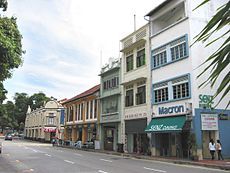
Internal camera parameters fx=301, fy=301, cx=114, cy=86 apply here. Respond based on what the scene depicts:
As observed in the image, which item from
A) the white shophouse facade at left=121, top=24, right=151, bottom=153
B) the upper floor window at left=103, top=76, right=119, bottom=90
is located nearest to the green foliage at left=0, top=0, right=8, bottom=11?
the white shophouse facade at left=121, top=24, right=151, bottom=153

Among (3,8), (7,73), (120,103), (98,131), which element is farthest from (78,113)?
(3,8)

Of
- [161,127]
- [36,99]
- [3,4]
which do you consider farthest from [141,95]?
[36,99]

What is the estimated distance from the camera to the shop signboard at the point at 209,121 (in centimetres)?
2291

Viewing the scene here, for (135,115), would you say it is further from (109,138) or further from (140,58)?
(109,138)

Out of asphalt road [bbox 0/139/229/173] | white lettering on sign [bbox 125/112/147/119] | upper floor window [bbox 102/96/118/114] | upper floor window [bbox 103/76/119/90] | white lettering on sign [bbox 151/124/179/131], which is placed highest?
upper floor window [bbox 103/76/119/90]

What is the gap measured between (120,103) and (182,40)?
40.3ft

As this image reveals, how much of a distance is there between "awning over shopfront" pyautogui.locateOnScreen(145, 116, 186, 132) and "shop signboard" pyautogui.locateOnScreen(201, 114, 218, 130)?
1.45 metres

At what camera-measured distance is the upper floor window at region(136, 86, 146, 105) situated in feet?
98.9

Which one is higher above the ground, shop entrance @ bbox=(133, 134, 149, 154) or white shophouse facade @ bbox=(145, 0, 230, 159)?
white shophouse facade @ bbox=(145, 0, 230, 159)

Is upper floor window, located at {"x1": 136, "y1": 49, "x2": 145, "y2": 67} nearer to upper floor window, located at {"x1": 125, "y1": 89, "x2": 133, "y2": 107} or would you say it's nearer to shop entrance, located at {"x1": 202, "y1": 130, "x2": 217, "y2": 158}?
upper floor window, located at {"x1": 125, "y1": 89, "x2": 133, "y2": 107}

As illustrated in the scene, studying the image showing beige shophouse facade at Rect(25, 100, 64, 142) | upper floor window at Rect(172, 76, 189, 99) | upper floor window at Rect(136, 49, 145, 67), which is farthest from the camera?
beige shophouse facade at Rect(25, 100, 64, 142)

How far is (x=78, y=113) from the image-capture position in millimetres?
47656

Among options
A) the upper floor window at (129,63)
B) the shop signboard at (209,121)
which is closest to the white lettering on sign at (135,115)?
the upper floor window at (129,63)

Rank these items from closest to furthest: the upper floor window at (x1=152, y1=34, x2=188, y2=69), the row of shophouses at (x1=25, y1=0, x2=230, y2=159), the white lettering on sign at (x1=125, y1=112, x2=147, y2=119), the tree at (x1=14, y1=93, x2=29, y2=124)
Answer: the row of shophouses at (x1=25, y1=0, x2=230, y2=159) → the upper floor window at (x1=152, y1=34, x2=188, y2=69) → the white lettering on sign at (x1=125, y1=112, x2=147, y2=119) → the tree at (x1=14, y1=93, x2=29, y2=124)
